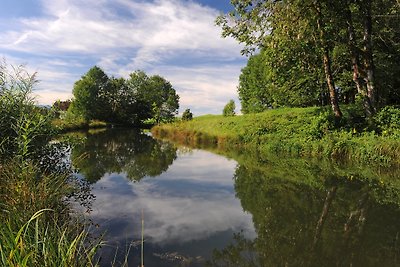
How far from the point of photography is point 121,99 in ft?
260

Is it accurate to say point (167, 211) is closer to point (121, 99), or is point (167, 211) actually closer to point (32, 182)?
point (32, 182)

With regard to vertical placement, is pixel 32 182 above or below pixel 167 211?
above

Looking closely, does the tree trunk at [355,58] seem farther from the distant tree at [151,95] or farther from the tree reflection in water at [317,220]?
the distant tree at [151,95]

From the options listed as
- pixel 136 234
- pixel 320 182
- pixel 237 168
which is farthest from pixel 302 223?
pixel 237 168

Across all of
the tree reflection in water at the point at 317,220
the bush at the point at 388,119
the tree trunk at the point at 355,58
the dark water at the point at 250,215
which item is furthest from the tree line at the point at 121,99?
the tree reflection in water at the point at 317,220

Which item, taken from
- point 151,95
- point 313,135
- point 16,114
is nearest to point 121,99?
point 151,95

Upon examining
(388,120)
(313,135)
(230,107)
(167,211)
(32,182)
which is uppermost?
(230,107)

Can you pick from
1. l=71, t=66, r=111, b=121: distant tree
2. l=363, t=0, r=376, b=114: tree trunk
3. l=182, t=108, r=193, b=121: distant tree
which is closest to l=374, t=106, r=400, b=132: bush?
l=363, t=0, r=376, b=114: tree trunk

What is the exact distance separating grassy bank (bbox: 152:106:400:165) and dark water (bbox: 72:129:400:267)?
235 cm

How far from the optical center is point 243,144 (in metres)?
27.9

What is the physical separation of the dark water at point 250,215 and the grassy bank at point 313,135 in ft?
7.69

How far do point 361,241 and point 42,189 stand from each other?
6553 millimetres

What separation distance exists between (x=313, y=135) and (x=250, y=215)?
1459 cm

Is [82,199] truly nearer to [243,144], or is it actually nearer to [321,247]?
[321,247]
